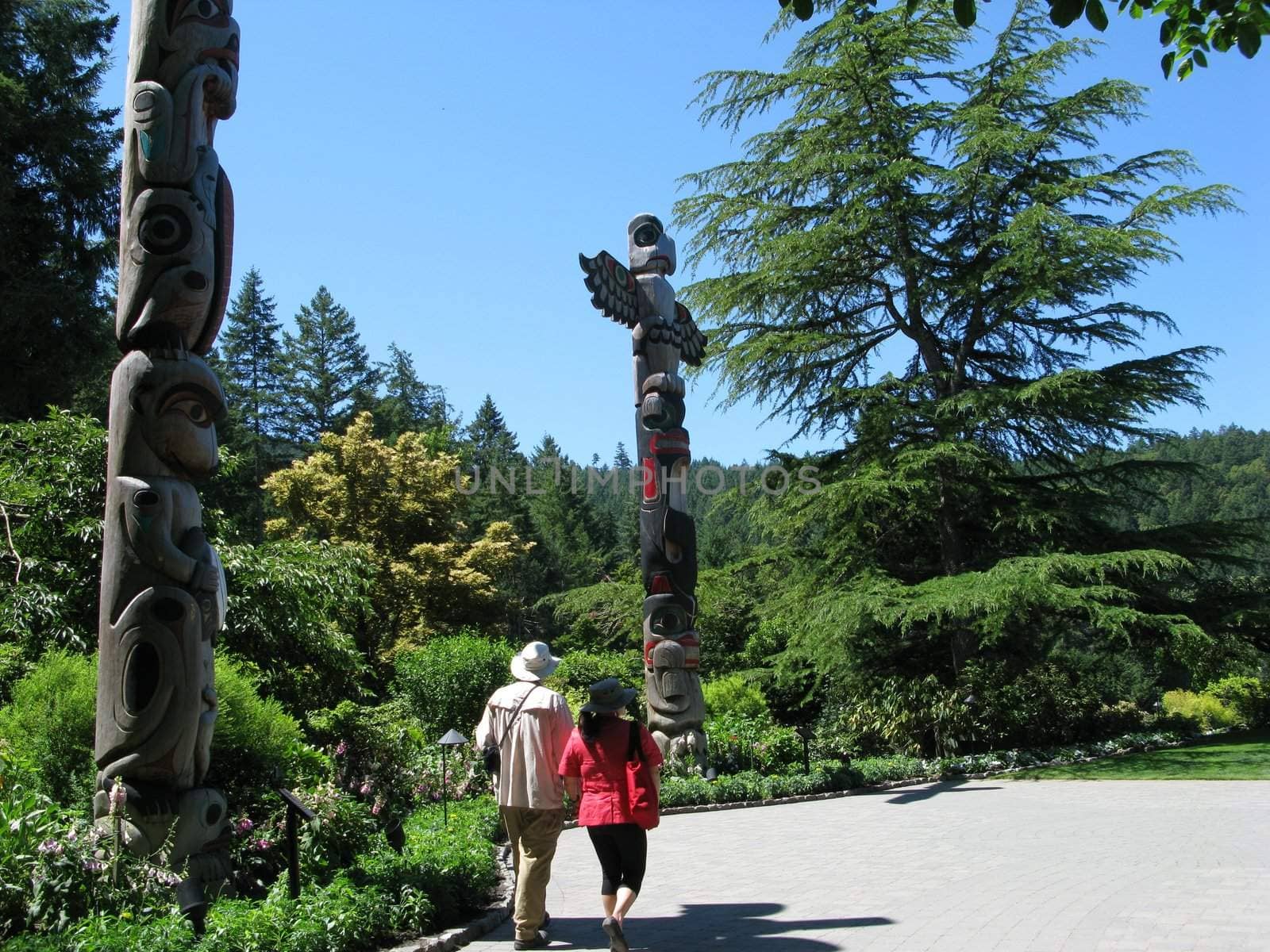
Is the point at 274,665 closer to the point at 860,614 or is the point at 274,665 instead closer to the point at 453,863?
the point at 453,863

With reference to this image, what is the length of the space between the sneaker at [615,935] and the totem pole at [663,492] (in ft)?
25.9

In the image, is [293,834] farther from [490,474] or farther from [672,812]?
[490,474]

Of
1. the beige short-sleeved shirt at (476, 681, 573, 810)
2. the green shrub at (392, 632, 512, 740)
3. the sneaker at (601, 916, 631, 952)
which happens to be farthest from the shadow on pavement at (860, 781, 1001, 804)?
the sneaker at (601, 916, 631, 952)

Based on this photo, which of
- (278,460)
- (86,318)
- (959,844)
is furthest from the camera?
(278,460)

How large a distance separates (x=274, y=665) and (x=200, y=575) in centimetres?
696

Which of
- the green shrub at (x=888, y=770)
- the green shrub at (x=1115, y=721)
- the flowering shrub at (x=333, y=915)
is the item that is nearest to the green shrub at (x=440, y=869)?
the flowering shrub at (x=333, y=915)

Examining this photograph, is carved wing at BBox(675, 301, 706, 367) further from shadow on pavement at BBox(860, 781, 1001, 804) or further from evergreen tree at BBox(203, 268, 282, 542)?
evergreen tree at BBox(203, 268, 282, 542)

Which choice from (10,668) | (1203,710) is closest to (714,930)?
(10,668)

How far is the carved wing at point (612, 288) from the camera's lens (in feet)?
46.0

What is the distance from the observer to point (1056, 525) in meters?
20.7

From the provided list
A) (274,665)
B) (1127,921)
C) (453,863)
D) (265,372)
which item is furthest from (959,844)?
(265,372)

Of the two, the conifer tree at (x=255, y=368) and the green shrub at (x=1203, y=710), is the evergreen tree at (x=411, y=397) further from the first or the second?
the green shrub at (x=1203, y=710)

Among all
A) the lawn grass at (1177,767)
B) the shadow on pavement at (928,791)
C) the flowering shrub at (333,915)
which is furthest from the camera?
the lawn grass at (1177,767)

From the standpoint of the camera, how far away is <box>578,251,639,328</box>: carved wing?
14.0 m
